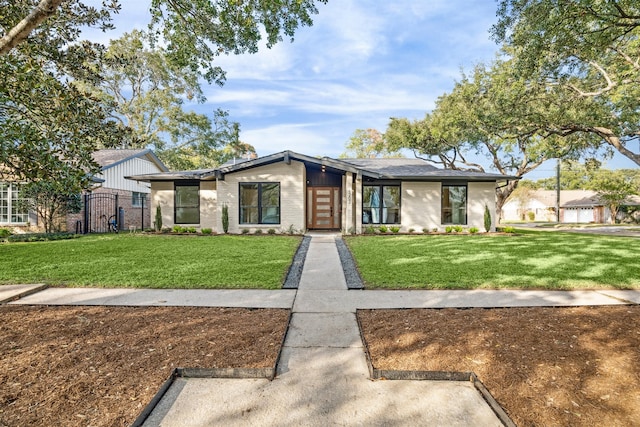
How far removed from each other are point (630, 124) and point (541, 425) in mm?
19421

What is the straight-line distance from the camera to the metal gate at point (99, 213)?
1623 cm

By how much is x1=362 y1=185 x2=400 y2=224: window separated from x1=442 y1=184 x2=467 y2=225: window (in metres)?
2.28

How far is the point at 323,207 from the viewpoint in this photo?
50.6ft

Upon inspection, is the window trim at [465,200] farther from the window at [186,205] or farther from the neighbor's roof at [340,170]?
the window at [186,205]

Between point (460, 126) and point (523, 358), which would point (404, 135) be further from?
point (523, 358)

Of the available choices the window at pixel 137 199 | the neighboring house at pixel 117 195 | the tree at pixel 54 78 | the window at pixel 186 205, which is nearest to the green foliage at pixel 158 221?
the window at pixel 186 205

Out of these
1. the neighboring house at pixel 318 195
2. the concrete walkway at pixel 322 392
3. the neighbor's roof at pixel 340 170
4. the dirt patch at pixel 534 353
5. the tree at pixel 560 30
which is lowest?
the concrete walkway at pixel 322 392

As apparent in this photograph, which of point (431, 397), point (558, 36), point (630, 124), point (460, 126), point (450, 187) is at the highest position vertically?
point (460, 126)

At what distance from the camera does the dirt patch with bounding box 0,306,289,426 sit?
2.29 meters

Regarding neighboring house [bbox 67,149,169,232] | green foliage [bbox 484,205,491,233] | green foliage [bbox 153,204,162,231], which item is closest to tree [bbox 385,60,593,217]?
green foliage [bbox 484,205,491,233]

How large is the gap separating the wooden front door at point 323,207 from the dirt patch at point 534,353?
1116 centimetres

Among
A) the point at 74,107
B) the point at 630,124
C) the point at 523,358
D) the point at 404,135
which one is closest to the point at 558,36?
the point at 523,358

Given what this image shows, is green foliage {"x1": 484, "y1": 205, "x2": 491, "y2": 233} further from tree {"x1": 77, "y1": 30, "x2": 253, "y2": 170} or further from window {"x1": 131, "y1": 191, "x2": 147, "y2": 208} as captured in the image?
tree {"x1": 77, "y1": 30, "x2": 253, "y2": 170}

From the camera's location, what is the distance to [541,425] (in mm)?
2107
